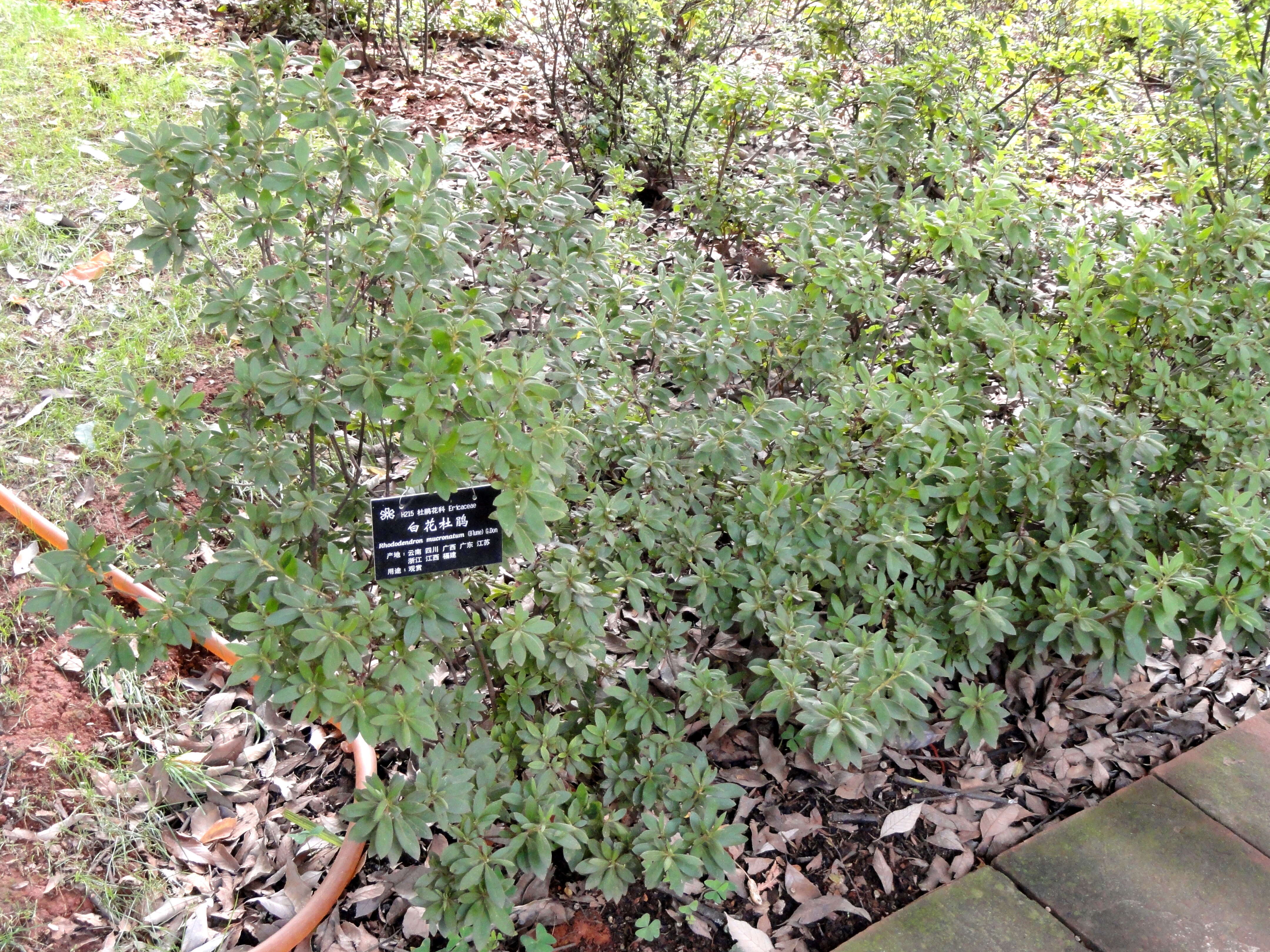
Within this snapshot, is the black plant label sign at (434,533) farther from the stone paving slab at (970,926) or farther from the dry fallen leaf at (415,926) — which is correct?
the stone paving slab at (970,926)

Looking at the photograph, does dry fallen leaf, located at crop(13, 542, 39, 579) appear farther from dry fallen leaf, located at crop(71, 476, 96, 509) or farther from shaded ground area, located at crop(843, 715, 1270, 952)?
shaded ground area, located at crop(843, 715, 1270, 952)

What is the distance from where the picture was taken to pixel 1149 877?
8.14 feet

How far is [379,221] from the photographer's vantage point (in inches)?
87.0

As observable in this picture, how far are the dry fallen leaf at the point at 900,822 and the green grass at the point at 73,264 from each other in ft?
7.54

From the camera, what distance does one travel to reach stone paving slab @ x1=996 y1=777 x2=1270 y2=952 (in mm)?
2346

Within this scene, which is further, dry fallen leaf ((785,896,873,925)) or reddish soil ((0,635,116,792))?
reddish soil ((0,635,116,792))

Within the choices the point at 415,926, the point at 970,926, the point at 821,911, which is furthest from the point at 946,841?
the point at 415,926

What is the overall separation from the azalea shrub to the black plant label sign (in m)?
0.05

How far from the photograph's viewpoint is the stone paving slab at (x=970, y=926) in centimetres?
230

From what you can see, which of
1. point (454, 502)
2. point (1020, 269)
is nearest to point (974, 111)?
point (1020, 269)

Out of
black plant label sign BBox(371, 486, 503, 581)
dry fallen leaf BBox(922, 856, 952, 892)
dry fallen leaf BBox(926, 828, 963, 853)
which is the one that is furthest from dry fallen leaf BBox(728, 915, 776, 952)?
black plant label sign BBox(371, 486, 503, 581)

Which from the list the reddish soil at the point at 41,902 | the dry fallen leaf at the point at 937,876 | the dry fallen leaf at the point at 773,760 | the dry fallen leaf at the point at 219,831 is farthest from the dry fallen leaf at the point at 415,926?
the dry fallen leaf at the point at 937,876

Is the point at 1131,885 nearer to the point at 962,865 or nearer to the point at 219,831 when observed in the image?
the point at 962,865

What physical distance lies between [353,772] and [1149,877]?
220cm
